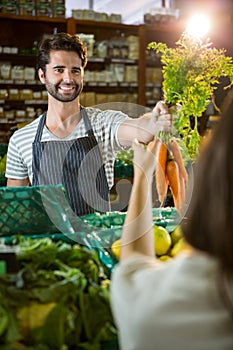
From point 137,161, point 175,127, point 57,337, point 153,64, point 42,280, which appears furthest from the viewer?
point 153,64

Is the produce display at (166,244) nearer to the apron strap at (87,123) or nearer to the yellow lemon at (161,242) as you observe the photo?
the yellow lemon at (161,242)

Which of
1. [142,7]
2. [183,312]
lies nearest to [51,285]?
[183,312]

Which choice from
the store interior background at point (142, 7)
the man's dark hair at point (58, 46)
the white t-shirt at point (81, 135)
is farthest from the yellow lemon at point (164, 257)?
the store interior background at point (142, 7)

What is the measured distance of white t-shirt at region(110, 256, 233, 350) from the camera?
1000 mm

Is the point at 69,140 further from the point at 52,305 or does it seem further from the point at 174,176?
the point at 52,305

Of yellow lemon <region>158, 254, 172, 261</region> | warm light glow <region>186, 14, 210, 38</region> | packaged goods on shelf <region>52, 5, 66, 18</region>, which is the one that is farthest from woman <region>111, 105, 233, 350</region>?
packaged goods on shelf <region>52, 5, 66, 18</region>

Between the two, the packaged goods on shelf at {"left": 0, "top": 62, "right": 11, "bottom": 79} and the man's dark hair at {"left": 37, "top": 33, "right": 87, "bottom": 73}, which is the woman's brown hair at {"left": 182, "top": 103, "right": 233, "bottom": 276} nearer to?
the man's dark hair at {"left": 37, "top": 33, "right": 87, "bottom": 73}

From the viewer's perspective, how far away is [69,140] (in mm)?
2895

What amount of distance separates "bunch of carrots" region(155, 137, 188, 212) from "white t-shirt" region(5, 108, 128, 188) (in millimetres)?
574

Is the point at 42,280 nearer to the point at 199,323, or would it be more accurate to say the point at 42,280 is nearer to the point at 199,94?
the point at 199,323

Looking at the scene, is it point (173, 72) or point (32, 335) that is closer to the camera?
point (32, 335)

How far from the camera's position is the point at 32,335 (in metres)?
1.37

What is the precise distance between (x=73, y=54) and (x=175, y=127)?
104 cm

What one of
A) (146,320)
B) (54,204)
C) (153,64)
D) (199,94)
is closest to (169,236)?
(54,204)
